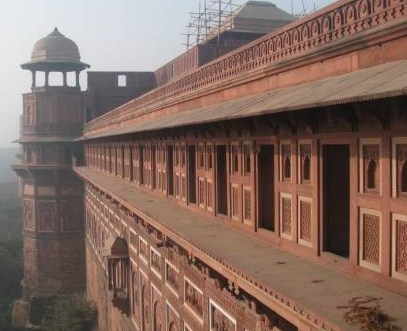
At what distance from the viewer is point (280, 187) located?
6.67 meters

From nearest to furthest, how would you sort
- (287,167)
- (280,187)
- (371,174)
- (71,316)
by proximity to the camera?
(371,174)
(287,167)
(280,187)
(71,316)

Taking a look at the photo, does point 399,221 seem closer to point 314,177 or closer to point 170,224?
point 314,177

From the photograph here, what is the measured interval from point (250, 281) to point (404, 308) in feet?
5.20

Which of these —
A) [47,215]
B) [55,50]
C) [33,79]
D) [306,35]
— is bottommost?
[47,215]

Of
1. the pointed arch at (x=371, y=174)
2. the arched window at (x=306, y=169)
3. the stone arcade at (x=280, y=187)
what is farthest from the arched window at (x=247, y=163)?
the pointed arch at (x=371, y=174)

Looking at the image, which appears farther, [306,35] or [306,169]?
[306,35]

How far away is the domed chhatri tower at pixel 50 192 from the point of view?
29297 mm

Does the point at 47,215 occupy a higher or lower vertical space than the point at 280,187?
lower

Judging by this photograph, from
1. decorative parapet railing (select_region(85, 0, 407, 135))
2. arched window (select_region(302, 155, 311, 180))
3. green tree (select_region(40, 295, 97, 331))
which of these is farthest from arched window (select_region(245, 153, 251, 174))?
green tree (select_region(40, 295, 97, 331))

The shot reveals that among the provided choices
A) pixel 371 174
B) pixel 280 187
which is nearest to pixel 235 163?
pixel 280 187

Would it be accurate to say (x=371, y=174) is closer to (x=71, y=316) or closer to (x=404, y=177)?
(x=404, y=177)

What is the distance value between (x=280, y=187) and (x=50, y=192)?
81.5 ft

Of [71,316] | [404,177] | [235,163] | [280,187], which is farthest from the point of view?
[71,316]

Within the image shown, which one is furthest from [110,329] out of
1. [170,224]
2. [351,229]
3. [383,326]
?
[383,326]
